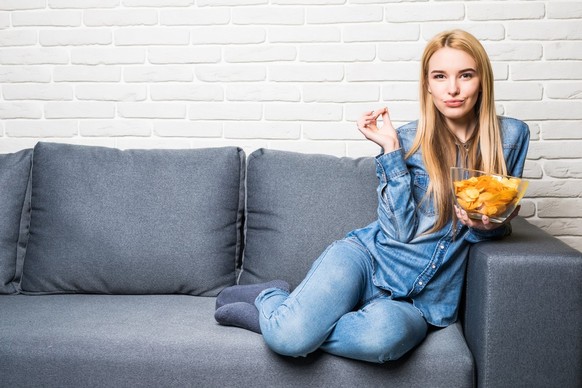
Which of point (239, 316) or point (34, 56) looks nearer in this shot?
point (239, 316)

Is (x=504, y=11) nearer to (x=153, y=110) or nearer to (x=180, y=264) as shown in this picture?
(x=153, y=110)

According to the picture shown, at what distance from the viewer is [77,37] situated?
277 centimetres

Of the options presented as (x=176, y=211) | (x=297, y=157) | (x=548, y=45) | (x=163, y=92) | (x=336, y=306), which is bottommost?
(x=336, y=306)

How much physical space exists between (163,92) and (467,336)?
61.0 inches

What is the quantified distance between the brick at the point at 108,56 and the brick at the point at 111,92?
0.09 metres

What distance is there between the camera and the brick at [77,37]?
109 inches

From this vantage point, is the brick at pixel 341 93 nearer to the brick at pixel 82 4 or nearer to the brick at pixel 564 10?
the brick at pixel 564 10

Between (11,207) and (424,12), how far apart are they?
167 centimetres

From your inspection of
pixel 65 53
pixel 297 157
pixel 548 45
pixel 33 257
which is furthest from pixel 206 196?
pixel 548 45

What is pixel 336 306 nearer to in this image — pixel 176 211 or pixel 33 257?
pixel 176 211

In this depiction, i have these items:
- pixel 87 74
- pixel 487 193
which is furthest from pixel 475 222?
pixel 87 74

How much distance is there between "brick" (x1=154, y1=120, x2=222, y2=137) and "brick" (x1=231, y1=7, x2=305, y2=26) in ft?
1.38

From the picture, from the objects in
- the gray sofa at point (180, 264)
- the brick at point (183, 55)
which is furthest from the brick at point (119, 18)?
the gray sofa at point (180, 264)

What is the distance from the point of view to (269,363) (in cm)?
177
